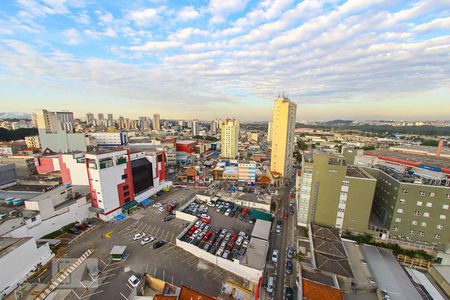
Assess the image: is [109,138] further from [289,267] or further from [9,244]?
[289,267]

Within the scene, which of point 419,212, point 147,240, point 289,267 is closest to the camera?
point 289,267

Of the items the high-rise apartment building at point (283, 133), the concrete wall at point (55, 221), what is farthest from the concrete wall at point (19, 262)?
the high-rise apartment building at point (283, 133)

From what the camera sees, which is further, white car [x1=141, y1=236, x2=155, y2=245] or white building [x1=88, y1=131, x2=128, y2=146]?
white building [x1=88, y1=131, x2=128, y2=146]

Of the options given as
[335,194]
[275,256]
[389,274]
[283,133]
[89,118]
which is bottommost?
[275,256]

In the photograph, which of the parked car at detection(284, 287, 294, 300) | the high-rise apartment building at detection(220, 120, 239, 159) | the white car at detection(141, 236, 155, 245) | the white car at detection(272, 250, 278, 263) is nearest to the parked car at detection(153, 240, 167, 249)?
the white car at detection(141, 236, 155, 245)

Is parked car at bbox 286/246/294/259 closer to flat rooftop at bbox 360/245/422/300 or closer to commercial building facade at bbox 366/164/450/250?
flat rooftop at bbox 360/245/422/300

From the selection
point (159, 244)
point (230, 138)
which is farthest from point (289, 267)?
point (230, 138)
